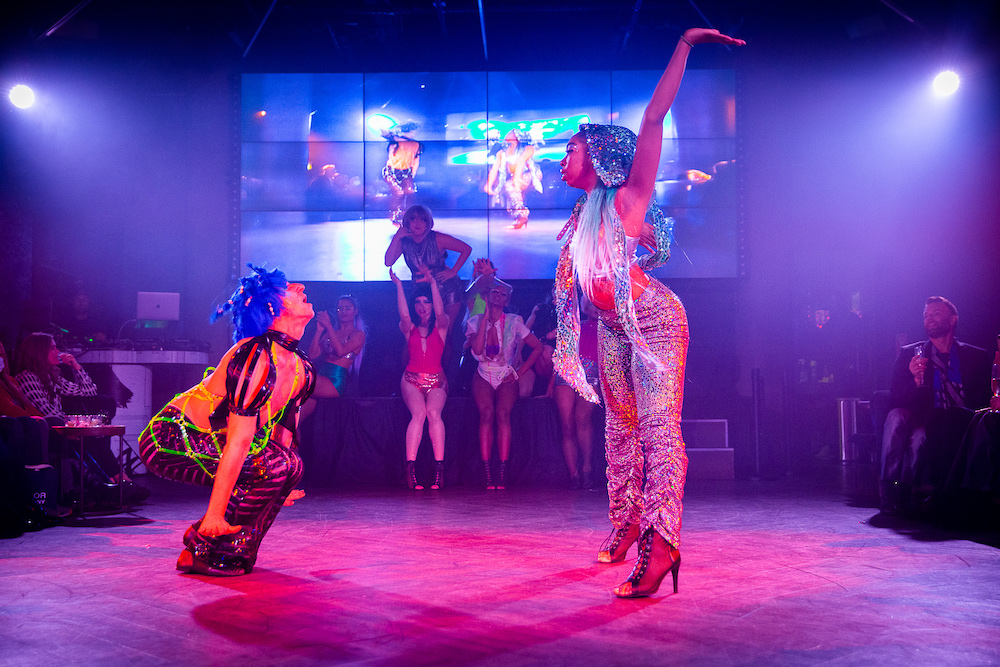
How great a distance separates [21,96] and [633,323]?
8.86m

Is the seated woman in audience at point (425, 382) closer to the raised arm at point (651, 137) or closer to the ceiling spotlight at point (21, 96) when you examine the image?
the raised arm at point (651, 137)

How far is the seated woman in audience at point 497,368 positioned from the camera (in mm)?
6574

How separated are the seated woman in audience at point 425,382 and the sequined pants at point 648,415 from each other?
11.6ft

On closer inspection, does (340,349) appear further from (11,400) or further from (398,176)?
(398,176)

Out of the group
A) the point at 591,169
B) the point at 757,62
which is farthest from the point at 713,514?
the point at 757,62

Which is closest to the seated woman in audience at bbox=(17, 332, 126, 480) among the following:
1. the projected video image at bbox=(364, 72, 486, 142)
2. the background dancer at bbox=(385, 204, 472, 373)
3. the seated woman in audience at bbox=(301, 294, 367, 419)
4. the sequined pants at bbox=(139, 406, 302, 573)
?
the seated woman in audience at bbox=(301, 294, 367, 419)

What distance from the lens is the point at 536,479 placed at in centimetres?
698

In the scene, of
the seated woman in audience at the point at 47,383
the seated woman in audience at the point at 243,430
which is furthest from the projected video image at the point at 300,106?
the seated woman in audience at the point at 243,430

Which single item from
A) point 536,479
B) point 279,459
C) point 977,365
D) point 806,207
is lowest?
point 536,479

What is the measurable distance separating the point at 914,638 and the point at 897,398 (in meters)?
3.34

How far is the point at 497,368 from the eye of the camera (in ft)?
21.9

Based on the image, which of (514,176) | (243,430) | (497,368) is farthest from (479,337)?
(243,430)

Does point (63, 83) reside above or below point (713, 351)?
above

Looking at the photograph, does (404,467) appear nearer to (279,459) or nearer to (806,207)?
(279,459)
